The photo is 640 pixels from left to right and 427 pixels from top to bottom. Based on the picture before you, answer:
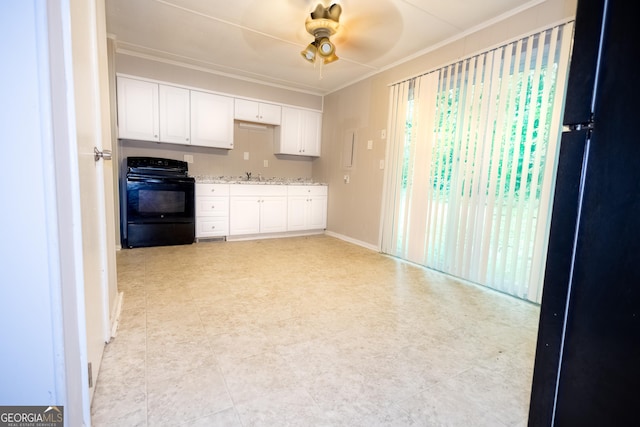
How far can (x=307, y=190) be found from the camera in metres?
4.77

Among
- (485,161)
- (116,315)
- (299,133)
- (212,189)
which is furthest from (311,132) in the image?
(116,315)

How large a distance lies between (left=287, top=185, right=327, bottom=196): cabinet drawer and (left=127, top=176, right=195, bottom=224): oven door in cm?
145

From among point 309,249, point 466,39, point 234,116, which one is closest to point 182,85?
point 234,116

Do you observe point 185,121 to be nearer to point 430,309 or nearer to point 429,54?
point 429,54

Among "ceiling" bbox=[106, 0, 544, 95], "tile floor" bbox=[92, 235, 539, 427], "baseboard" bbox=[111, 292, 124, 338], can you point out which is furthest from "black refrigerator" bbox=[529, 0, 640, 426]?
"ceiling" bbox=[106, 0, 544, 95]

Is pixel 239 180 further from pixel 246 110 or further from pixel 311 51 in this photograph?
pixel 311 51

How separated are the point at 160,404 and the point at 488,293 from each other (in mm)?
2503

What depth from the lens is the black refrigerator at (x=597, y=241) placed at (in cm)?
50

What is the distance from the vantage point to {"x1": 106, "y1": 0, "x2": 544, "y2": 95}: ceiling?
251cm

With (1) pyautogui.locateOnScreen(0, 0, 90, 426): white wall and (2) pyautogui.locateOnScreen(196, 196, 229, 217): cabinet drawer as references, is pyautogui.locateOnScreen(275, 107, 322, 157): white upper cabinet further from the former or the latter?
(1) pyautogui.locateOnScreen(0, 0, 90, 426): white wall

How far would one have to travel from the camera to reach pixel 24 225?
68 centimetres

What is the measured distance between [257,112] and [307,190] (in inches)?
55.7

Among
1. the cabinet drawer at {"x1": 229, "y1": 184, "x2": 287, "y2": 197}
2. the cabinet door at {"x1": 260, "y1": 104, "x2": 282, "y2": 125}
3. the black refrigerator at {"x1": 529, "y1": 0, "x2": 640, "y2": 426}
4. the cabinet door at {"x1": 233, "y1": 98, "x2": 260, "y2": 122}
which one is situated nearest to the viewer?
the black refrigerator at {"x1": 529, "y1": 0, "x2": 640, "y2": 426}

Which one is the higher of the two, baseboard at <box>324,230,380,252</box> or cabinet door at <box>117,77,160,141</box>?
cabinet door at <box>117,77,160,141</box>
